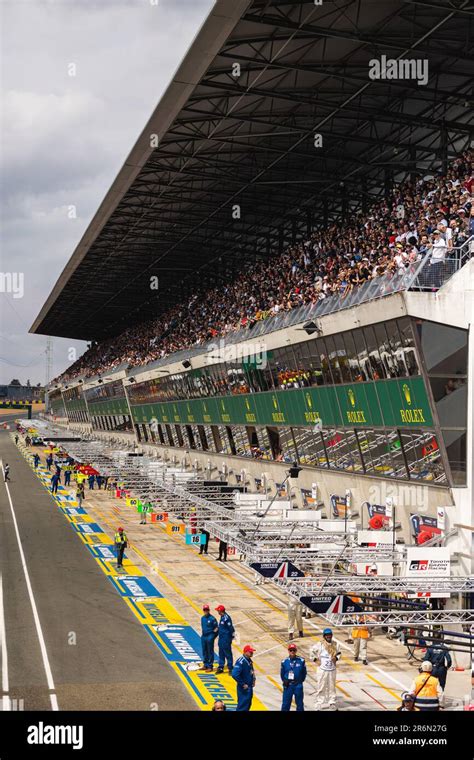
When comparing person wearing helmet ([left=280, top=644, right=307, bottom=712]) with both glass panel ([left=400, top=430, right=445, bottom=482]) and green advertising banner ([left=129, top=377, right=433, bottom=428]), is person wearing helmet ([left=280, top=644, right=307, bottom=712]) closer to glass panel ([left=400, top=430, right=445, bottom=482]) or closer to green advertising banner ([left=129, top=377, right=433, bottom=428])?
glass panel ([left=400, top=430, right=445, bottom=482])

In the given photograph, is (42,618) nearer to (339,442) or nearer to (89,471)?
(339,442)

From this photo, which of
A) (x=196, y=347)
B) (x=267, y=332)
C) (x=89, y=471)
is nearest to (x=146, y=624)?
(x=267, y=332)

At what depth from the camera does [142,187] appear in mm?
51344

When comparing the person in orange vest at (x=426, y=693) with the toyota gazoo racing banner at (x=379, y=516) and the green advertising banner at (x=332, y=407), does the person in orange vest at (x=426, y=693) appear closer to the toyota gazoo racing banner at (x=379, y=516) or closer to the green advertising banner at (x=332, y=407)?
the green advertising banner at (x=332, y=407)

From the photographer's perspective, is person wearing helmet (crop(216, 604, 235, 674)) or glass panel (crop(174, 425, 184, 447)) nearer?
person wearing helmet (crop(216, 604, 235, 674))

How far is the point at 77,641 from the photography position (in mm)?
23625

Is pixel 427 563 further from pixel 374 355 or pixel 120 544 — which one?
pixel 120 544

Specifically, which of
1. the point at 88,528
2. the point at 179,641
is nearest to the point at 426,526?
the point at 179,641

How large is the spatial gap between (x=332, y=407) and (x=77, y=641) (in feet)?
47.3

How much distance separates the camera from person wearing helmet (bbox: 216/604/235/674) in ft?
67.4

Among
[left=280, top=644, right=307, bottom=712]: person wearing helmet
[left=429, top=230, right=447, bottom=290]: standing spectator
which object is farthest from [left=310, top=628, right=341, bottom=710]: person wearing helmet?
[left=429, top=230, right=447, bottom=290]: standing spectator

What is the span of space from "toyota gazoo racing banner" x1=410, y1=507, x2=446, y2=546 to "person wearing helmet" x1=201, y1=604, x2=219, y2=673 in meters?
7.42
